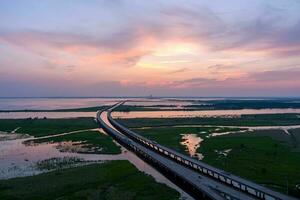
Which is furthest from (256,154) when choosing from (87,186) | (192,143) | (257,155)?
(87,186)

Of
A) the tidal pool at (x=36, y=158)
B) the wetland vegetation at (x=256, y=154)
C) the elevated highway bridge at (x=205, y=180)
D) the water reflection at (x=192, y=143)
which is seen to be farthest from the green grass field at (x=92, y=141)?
the water reflection at (x=192, y=143)

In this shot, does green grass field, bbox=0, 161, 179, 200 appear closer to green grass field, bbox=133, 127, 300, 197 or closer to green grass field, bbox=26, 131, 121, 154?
green grass field, bbox=133, 127, 300, 197

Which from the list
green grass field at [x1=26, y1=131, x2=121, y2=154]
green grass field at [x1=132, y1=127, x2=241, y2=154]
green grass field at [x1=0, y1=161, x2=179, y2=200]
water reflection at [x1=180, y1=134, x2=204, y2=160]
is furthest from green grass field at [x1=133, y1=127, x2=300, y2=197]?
green grass field at [x1=0, y1=161, x2=179, y2=200]

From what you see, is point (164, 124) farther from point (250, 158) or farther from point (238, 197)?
point (238, 197)

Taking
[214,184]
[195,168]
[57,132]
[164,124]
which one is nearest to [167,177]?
[195,168]

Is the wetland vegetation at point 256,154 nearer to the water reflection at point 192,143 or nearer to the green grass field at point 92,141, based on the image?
the water reflection at point 192,143

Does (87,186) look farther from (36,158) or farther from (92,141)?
(92,141)
